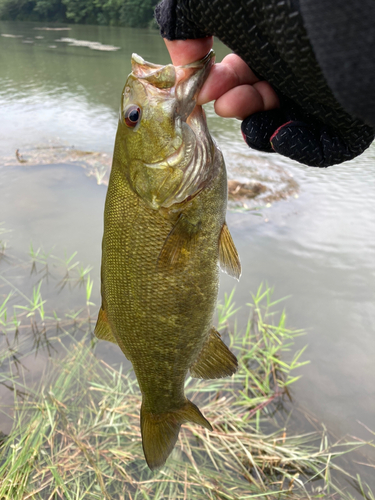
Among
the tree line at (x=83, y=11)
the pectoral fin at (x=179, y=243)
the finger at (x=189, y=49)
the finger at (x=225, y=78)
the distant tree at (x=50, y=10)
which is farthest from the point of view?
the distant tree at (x=50, y=10)

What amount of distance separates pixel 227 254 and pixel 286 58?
2.92ft

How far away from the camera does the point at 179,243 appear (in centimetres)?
153

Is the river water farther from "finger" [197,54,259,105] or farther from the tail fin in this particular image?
"finger" [197,54,259,105]

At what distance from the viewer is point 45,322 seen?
387 cm

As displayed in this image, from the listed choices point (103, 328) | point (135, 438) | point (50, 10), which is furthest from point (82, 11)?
point (103, 328)

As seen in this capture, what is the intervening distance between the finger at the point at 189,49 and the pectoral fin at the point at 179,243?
649 mm

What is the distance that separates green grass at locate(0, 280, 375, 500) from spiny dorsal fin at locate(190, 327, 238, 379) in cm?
118

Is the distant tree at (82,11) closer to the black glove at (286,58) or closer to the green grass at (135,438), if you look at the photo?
the green grass at (135,438)

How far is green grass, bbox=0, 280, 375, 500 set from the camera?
2510 millimetres

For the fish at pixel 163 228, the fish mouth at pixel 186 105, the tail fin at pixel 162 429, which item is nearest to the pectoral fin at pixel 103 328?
the fish at pixel 163 228

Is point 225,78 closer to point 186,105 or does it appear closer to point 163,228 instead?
point 186,105

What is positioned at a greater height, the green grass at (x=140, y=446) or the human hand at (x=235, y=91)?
the human hand at (x=235, y=91)

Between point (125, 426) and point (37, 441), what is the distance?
0.67m

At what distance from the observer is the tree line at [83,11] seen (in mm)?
35156
